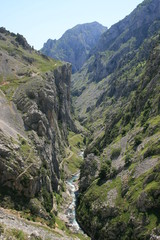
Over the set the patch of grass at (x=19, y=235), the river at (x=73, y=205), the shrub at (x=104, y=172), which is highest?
the patch of grass at (x=19, y=235)

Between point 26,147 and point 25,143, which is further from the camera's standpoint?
point 25,143

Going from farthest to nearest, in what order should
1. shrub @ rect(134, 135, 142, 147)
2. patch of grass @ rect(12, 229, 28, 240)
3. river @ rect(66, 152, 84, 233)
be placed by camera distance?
shrub @ rect(134, 135, 142, 147) → river @ rect(66, 152, 84, 233) → patch of grass @ rect(12, 229, 28, 240)

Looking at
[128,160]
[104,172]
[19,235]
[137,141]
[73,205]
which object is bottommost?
[73,205]

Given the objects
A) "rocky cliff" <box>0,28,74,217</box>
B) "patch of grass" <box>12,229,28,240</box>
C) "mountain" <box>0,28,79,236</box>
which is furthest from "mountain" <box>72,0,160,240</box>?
"patch of grass" <box>12,229,28,240</box>

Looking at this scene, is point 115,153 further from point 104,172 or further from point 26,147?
point 26,147

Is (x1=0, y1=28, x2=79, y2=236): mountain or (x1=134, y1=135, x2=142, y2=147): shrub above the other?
(x1=0, y1=28, x2=79, y2=236): mountain

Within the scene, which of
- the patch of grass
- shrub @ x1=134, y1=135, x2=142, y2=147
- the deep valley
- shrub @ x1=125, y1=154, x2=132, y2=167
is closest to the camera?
the patch of grass

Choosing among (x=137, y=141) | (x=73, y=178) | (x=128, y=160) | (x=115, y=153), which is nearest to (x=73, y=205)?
(x=115, y=153)

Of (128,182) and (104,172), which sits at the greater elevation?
(104,172)

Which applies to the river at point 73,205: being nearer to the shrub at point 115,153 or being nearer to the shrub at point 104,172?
the shrub at point 104,172

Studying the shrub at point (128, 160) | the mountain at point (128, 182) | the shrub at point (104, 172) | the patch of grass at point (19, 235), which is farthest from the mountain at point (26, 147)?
the shrub at point (128, 160)

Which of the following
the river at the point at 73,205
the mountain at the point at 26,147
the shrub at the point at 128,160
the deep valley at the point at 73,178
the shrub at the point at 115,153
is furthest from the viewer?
the shrub at the point at 115,153

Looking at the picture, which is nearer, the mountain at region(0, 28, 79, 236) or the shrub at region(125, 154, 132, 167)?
the mountain at region(0, 28, 79, 236)

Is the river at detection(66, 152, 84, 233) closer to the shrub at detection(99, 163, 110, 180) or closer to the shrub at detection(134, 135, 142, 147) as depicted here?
the shrub at detection(99, 163, 110, 180)
